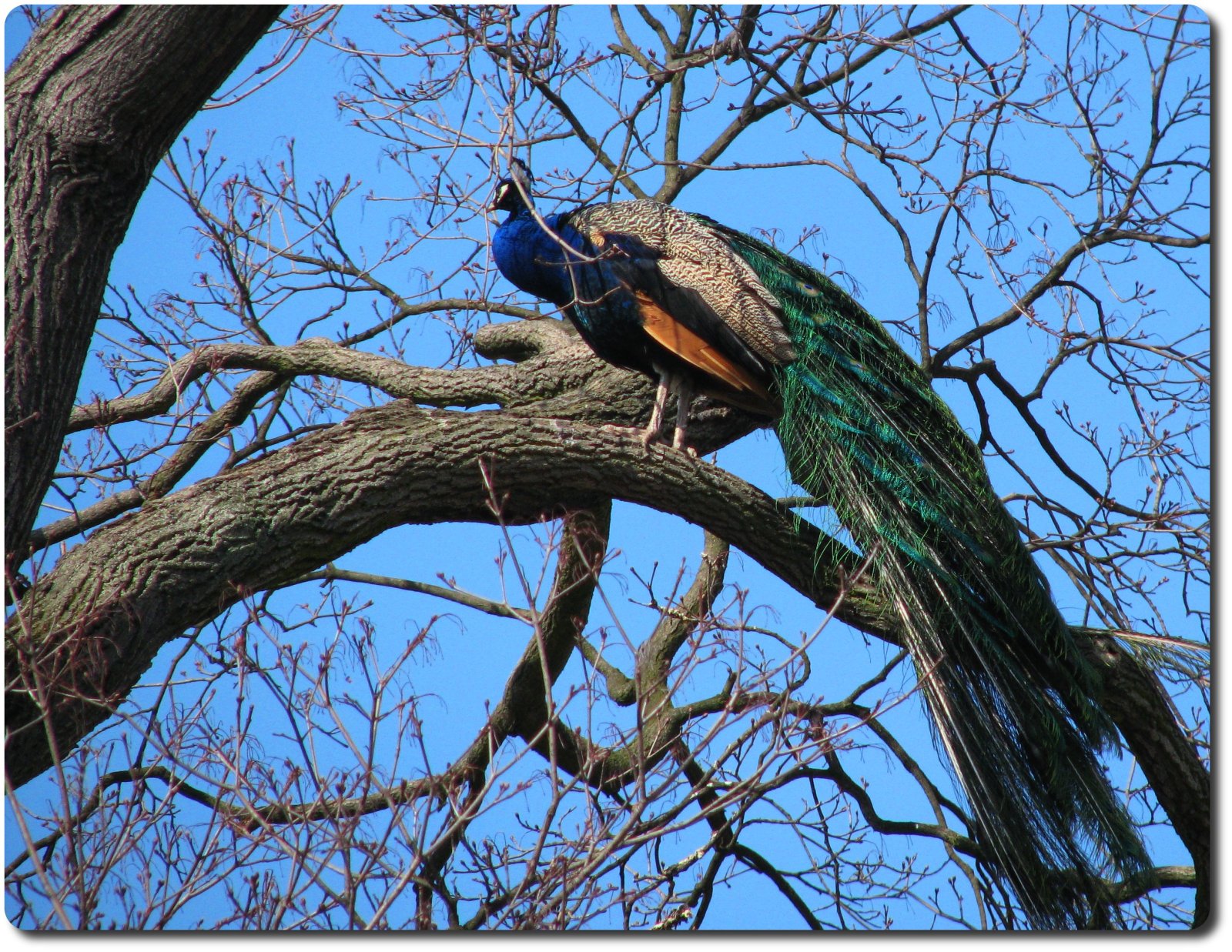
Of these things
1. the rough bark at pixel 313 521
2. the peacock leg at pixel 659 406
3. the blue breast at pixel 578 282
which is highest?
the blue breast at pixel 578 282

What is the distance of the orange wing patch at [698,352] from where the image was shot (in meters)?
3.51

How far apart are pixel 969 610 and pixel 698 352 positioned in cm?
108

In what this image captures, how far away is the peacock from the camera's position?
3.05m

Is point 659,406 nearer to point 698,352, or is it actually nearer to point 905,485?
point 698,352

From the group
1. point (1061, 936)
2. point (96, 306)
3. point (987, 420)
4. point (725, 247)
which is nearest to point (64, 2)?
point (96, 306)

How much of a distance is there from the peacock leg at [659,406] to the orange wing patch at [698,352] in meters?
0.14

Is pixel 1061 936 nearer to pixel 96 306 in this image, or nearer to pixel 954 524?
pixel 954 524

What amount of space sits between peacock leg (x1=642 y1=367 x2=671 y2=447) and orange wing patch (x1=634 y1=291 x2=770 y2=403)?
0.14 m

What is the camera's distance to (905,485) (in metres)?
3.32

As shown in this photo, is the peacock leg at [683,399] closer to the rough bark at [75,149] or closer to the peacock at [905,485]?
Answer: the peacock at [905,485]

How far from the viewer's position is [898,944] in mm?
2553

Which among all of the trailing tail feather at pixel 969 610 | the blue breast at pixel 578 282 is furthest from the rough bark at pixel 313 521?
the blue breast at pixel 578 282

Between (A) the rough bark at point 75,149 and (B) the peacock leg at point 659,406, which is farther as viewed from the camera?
(B) the peacock leg at point 659,406

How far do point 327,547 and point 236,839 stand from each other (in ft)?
2.46
